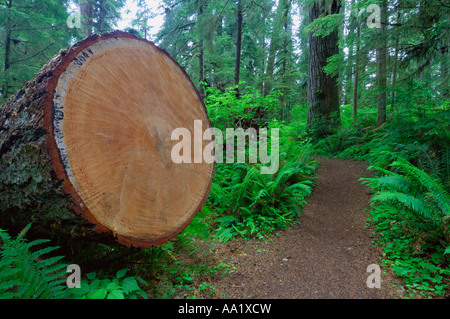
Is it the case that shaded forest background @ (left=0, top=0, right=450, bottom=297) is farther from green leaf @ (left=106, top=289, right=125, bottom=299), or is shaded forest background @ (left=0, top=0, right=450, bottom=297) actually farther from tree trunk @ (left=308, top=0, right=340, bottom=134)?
green leaf @ (left=106, top=289, right=125, bottom=299)

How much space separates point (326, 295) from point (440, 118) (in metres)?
3.78

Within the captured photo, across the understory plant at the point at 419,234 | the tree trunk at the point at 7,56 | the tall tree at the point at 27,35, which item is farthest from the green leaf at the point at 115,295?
the tree trunk at the point at 7,56

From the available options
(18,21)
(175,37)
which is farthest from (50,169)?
(175,37)

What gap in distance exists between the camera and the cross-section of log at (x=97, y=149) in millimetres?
1392

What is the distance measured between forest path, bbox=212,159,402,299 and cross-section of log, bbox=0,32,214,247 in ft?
2.79

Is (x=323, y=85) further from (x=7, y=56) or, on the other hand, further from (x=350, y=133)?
(x=7, y=56)

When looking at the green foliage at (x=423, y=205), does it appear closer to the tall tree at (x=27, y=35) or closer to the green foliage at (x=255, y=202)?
the green foliage at (x=255, y=202)

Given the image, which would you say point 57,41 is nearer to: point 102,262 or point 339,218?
point 102,262

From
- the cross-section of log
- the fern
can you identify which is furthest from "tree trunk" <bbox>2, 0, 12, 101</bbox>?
the fern

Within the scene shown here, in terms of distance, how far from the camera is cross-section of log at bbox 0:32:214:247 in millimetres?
1392

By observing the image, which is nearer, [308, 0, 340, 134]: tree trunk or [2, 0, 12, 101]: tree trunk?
[2, 0, 12, 101]: tree trunk

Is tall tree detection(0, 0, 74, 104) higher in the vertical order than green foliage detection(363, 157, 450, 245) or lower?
higher

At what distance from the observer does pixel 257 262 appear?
2.43 m

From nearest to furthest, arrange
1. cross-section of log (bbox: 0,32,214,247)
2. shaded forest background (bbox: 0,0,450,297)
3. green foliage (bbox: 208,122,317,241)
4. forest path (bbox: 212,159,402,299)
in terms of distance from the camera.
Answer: cross-section of log (bbox: 0,32,214,247), forest path (bbox: 212,159,402,299), shaded forest background (bbox: 0,0,450,297), green foliage (bbox: 208,122,317,241)
